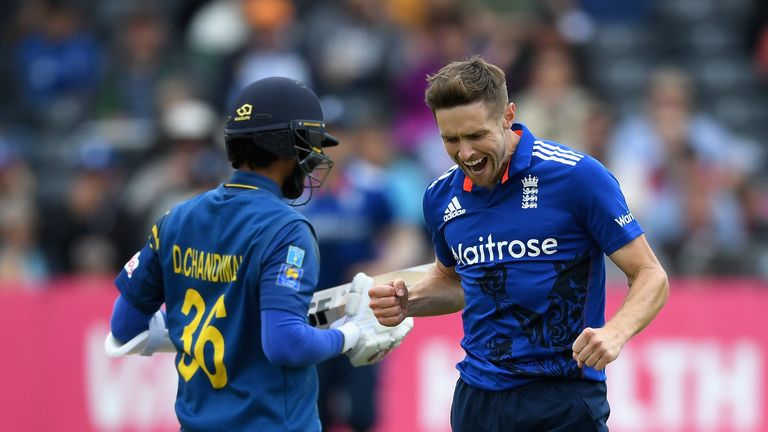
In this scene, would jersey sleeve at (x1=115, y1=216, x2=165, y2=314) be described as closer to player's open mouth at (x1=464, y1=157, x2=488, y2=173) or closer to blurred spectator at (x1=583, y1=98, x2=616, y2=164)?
player's open mouth at (x1=464, y1=157, x2=488, y2=173)

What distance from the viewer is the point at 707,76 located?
14.2m

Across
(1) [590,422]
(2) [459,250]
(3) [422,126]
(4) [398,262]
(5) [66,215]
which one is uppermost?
(3) [422,126]

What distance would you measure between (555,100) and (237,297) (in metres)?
7.00

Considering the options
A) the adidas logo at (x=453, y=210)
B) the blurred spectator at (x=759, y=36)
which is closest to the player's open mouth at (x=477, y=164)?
the adidas logo at (x=453, y=210)

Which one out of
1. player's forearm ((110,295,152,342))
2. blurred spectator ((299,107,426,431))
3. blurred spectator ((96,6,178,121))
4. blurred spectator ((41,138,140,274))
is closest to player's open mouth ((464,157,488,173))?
player's forearm ((110,295,152,342))

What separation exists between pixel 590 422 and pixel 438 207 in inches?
43.3

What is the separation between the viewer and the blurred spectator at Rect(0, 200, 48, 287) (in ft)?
38.9

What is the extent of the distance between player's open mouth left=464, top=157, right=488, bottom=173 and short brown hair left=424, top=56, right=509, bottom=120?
0.61 feet

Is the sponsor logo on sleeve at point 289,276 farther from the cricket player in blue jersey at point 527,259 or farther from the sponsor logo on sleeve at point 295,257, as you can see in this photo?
the cricket player in blue jersey at point 527,259

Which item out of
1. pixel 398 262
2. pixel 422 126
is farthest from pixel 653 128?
pixel 398 262

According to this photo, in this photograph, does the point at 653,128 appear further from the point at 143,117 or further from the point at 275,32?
the point at 143,117

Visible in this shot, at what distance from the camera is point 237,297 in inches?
192

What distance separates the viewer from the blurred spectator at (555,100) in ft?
36.4

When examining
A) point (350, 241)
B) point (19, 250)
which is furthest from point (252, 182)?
point (19, 250)
